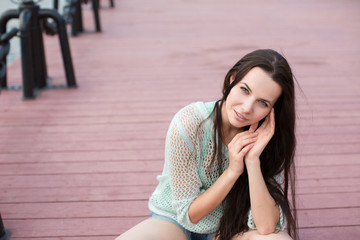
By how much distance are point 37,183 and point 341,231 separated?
1642 millimetres

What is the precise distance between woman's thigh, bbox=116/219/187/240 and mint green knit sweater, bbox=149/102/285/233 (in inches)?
1.5

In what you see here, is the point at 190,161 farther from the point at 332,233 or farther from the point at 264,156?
the point at 332,233

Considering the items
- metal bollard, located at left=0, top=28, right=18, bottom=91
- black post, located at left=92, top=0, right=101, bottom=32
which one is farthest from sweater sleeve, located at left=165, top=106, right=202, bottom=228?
black post, located at left=92, top=0, right=101, bottom=32

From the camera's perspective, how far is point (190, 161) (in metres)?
1.63

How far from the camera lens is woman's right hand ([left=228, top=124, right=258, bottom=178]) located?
1.59 metres

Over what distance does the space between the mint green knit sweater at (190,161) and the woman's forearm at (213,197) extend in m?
0.03

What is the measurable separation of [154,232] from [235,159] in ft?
1.33

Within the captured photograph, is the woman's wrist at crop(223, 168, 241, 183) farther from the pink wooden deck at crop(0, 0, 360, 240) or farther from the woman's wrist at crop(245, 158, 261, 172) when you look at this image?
the pink wooden deck at crop(0, 0, 360, 240)

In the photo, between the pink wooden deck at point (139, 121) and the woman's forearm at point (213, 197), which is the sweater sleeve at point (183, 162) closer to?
the woman's forearm at point (213, 197)

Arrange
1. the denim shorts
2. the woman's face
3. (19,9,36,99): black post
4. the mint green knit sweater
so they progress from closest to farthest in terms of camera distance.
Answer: the woman's face, the mint green knit sweater, the denim shorts, (19,9,36,99): black post

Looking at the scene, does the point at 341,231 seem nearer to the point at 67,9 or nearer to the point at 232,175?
the point at 232,175

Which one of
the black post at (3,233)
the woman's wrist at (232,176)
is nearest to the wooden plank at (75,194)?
the black post at (3,233)

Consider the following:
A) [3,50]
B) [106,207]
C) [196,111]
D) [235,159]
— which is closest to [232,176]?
[235,159]

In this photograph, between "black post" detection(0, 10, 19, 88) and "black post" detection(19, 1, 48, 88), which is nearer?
"black post" detection(0, 10, 19, 88)
